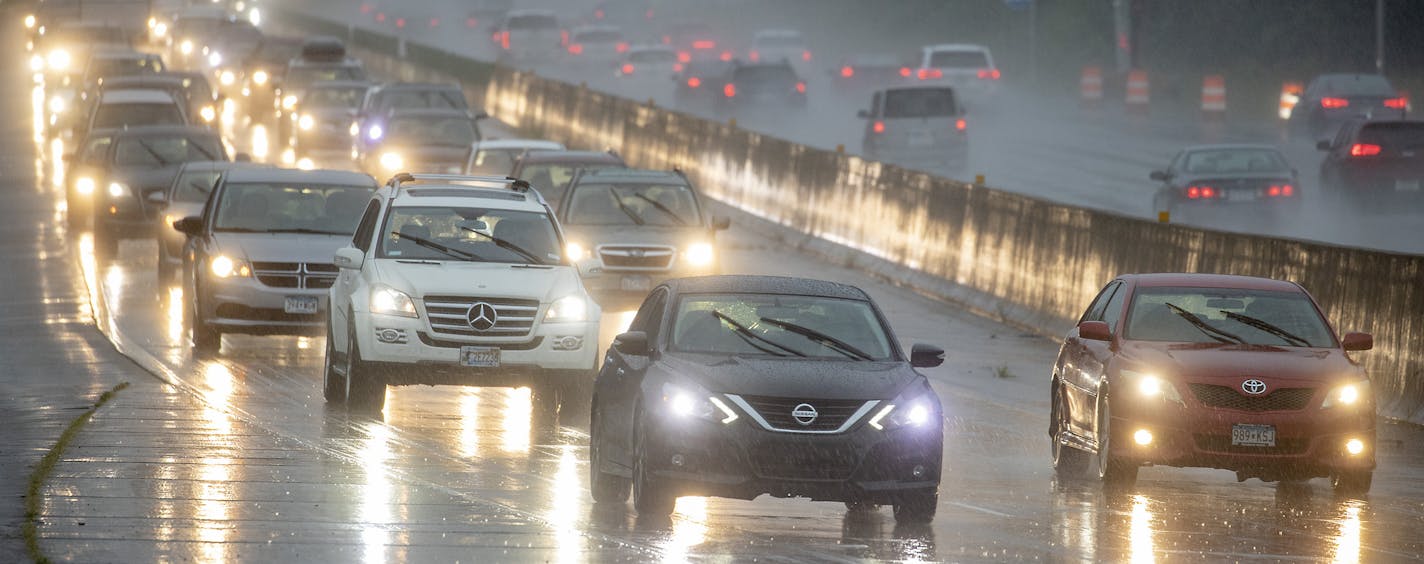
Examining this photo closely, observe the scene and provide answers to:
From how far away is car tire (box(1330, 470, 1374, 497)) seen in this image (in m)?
14.5

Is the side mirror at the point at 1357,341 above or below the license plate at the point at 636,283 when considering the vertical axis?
above

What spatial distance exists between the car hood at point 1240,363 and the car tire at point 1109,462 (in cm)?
33

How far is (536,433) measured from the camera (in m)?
16.9

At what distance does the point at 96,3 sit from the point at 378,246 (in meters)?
56.6

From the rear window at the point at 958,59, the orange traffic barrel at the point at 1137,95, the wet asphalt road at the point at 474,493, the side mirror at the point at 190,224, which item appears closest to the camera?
the wet asphalt road at the point at 474,493

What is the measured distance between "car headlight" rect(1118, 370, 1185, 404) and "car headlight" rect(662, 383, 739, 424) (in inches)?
130

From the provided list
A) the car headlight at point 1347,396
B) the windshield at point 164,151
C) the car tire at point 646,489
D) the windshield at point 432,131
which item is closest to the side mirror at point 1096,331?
the car headlight at point 1347,396

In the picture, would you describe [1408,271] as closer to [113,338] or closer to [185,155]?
[113,338]

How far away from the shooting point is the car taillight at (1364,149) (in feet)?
122

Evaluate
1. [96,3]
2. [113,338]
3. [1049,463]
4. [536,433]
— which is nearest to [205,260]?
[113,338]

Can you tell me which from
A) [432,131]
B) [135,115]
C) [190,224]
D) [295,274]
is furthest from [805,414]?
[135,115]

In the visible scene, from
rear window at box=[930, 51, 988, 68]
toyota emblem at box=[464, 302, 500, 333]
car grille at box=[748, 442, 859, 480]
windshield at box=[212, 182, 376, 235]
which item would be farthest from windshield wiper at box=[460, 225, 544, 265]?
rear window at box=[930, 51, 988, 68]

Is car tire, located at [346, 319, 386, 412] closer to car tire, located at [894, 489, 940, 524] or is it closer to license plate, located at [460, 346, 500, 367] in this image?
license plate, located at [460, 346, 500, 367]

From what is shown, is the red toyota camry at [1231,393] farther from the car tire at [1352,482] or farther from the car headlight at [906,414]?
the car headlight at [906,414]
